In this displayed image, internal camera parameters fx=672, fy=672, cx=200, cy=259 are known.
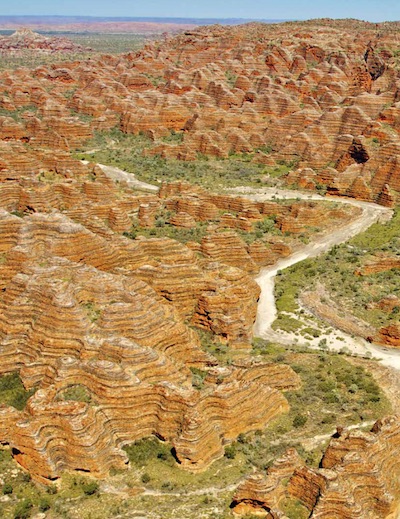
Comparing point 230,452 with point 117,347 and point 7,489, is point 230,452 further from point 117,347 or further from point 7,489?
point 7,489

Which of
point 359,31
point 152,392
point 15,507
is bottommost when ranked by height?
point 15,507

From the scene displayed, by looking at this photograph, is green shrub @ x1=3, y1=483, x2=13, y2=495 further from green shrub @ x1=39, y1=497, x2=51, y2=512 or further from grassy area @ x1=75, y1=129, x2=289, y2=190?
grassy area @ x1=75, y1=129, x2=289, y2=190

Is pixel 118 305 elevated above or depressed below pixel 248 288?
above

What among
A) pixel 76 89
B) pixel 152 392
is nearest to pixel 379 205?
pixel 152 392

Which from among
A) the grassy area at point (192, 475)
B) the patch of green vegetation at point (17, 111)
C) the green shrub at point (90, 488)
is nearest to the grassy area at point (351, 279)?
the grassy area at point (192, 475)

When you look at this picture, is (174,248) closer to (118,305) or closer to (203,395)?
(118,305)
